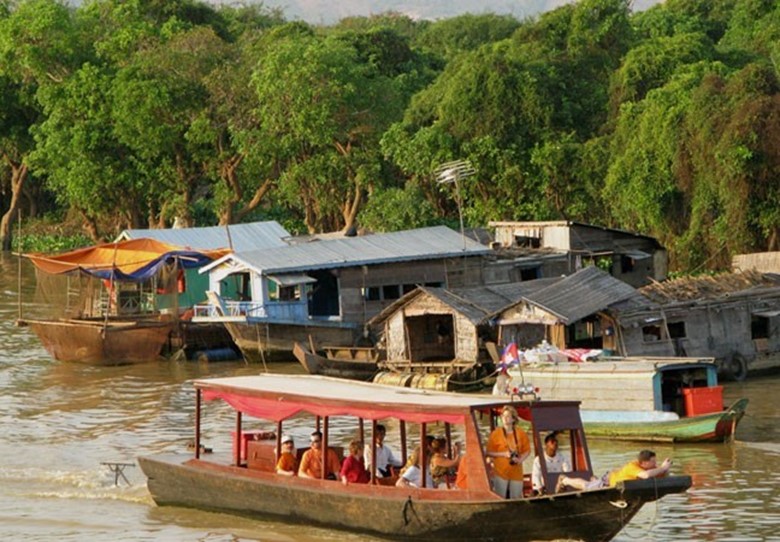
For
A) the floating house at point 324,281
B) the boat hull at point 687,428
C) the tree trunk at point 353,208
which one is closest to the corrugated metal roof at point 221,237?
the floating house at point 324,281

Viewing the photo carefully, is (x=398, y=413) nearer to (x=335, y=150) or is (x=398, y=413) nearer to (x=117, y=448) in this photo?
(x=117, y=448)

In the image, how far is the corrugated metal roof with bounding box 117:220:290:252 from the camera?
38.5 metres

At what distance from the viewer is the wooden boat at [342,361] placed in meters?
29.7

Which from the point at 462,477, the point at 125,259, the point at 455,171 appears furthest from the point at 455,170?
the point at 462,477

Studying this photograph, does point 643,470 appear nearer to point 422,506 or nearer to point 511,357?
point 422,506

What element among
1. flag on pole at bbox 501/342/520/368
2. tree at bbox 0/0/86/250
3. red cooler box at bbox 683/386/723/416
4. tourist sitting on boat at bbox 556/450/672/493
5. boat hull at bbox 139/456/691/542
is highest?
tree at bbox 0/0/86/250

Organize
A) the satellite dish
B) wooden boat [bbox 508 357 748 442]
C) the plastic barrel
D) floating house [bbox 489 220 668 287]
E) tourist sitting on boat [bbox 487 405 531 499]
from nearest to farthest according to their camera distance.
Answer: tourist sitting on boat [bbox 487 405 531 499]
wooden boat [bbox 508 357 748 442]
the plastic barrel
floating house [bbox 489 220 668 287]
the satellite dish

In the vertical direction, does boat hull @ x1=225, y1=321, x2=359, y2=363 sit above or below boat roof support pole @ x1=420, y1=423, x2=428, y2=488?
above

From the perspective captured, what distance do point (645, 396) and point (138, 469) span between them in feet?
23.6

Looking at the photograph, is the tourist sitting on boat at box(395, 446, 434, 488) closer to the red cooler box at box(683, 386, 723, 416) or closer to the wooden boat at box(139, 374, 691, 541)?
the wooden boat at box(139, 374, 691, 541)

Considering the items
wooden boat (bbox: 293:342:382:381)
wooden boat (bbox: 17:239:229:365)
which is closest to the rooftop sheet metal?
wooden boat (bbox: 293:342:382:381)

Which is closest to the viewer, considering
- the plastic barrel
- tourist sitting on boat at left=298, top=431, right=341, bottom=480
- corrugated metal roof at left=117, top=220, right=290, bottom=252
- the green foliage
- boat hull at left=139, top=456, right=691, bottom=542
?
boat hull at left=139, top=456, right=691, bottom=542

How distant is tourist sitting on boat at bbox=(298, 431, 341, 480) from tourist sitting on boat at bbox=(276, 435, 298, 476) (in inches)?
8.8

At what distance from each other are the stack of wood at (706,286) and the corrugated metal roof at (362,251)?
19.3 feet
